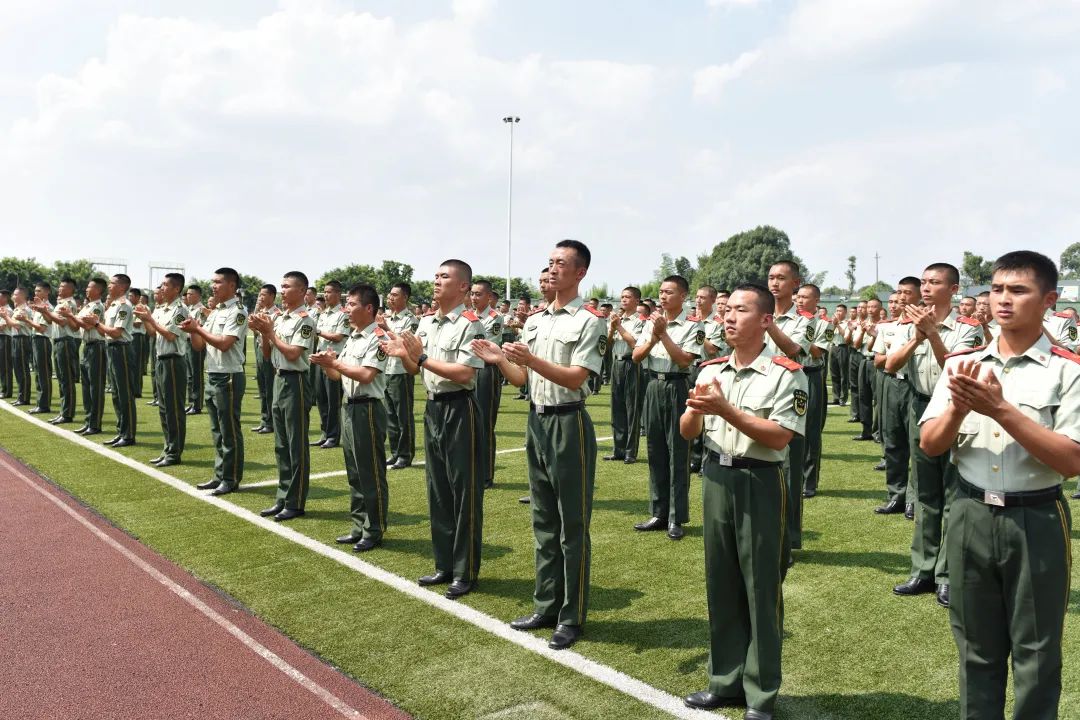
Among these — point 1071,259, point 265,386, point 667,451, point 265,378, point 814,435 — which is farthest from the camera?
point 1071,259

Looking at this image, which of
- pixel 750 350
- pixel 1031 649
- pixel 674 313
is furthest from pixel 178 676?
pixel 674 313

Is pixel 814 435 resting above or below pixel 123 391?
below

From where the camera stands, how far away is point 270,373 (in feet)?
44.2

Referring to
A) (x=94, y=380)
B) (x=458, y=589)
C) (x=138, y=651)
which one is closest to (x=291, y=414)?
(x=458, y=589)

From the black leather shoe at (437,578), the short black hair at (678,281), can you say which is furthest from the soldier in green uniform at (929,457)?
the black leather shoe at (437,578)

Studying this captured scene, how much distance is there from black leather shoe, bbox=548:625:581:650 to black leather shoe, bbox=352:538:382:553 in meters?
2.32

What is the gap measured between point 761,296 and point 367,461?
3.92 m

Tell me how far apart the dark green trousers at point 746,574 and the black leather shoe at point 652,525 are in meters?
3.20

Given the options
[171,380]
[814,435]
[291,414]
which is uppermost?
[171,380]

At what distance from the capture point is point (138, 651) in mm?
4453

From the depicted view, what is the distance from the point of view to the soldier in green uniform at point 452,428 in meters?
5.24

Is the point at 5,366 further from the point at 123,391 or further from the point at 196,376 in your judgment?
the point at 123,391

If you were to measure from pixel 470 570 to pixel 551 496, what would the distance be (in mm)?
1046

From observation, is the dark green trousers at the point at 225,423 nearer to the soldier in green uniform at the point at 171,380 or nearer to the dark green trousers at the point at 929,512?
the soldier in green uniform at the point at 171,380
